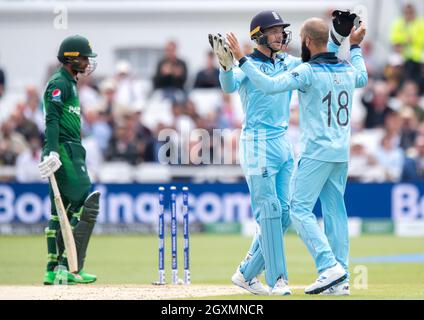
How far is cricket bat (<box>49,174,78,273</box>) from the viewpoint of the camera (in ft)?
37.1

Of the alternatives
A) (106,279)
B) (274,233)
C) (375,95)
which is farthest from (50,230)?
(375,95)

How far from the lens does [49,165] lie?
37.0 feet

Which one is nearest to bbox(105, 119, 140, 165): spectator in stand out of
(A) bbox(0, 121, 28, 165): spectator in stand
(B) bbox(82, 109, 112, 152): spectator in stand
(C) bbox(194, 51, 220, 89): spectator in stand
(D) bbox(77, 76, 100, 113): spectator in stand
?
(B) bbox(82, 109, 112, 152): spectator in stand

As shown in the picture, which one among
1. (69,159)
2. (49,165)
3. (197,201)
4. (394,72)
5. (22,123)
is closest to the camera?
(49,165)

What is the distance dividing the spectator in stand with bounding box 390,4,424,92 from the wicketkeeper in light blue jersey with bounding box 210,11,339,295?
493 inches

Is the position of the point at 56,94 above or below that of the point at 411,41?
below

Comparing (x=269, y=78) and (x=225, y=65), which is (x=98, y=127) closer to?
(x=225, y=65)

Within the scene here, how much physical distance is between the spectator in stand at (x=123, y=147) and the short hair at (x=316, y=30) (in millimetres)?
10579

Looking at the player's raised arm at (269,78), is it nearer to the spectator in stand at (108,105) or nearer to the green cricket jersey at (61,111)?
the green cricket jersey at (61,111)

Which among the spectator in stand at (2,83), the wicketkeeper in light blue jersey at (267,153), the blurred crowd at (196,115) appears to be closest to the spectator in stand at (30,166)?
the blurred crowd at (196,115)

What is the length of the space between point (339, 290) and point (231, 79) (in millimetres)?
2010

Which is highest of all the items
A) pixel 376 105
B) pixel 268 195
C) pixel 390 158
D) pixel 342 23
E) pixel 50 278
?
pixel 342 23

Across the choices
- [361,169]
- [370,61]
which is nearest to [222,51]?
[361,169]

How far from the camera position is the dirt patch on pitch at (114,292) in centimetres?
1004
